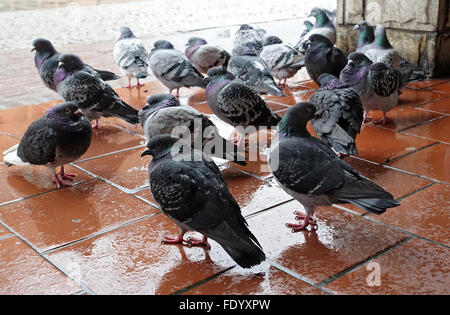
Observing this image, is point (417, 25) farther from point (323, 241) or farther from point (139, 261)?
point (139, 261)

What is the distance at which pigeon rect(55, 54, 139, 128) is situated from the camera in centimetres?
538

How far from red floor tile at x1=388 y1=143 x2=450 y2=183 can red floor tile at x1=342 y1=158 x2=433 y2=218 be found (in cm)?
13

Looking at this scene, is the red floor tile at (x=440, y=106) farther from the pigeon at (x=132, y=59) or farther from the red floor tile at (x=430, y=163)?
the pigeon at (x=132, y=59)

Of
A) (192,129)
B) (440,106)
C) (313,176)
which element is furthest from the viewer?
(440,106)

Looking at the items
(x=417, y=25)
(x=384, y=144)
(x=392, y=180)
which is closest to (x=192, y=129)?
(x=392, y=180)

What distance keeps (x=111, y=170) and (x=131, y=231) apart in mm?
1188

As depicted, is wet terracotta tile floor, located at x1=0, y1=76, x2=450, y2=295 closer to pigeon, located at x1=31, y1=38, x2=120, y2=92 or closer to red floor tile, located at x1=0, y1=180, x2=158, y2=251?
red floor tile, located at x1=0, y1=180, x2=158, y2=251

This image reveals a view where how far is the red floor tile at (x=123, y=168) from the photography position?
432 centimetres

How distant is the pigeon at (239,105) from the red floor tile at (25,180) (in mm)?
1412

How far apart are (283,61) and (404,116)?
6.08 ft

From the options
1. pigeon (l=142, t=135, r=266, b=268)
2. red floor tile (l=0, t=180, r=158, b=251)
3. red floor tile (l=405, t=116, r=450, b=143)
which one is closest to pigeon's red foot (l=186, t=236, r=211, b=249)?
pigeon (l=142, t=135, r=266, b=268)

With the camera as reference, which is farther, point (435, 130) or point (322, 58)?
point (322, 58)

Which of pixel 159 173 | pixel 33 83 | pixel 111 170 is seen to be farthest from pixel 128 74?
pixel 159 173

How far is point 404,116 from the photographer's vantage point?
5.75 metres
